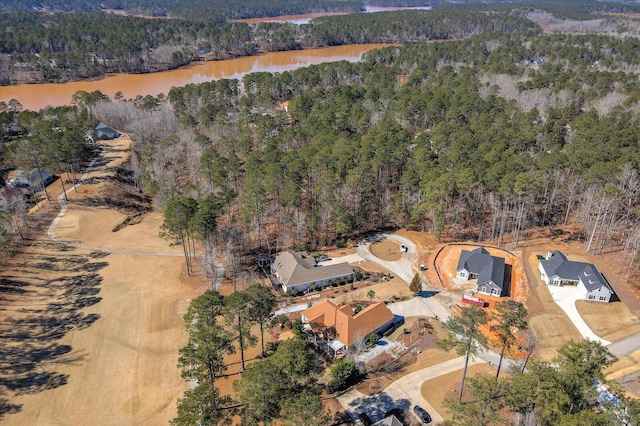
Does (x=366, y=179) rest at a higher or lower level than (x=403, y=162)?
higher

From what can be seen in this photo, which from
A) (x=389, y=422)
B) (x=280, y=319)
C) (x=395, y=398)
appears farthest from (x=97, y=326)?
(x=389, y=422)

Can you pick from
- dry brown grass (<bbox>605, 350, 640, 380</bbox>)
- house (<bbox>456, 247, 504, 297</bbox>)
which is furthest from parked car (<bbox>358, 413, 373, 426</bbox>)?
house (<bbox>456, 247, 504, 297</bbox>)

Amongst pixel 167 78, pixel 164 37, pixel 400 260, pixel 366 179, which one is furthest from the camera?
pixel 164 37

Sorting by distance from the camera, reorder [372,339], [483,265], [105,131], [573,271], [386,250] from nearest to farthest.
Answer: [372,339] < [573,271] < [483,265] < [386,250] < [105,131]

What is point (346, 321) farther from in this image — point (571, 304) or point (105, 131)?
point (105, 131)

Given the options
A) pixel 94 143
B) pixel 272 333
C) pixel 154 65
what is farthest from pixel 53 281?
pixel 154 65

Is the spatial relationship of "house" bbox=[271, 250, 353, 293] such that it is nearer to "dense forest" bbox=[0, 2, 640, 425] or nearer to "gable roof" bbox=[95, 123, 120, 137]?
"dense forest" bbox=[0, 2, 640, 425]

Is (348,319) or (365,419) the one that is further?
(348,319)

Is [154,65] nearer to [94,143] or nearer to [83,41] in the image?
[83,41]
